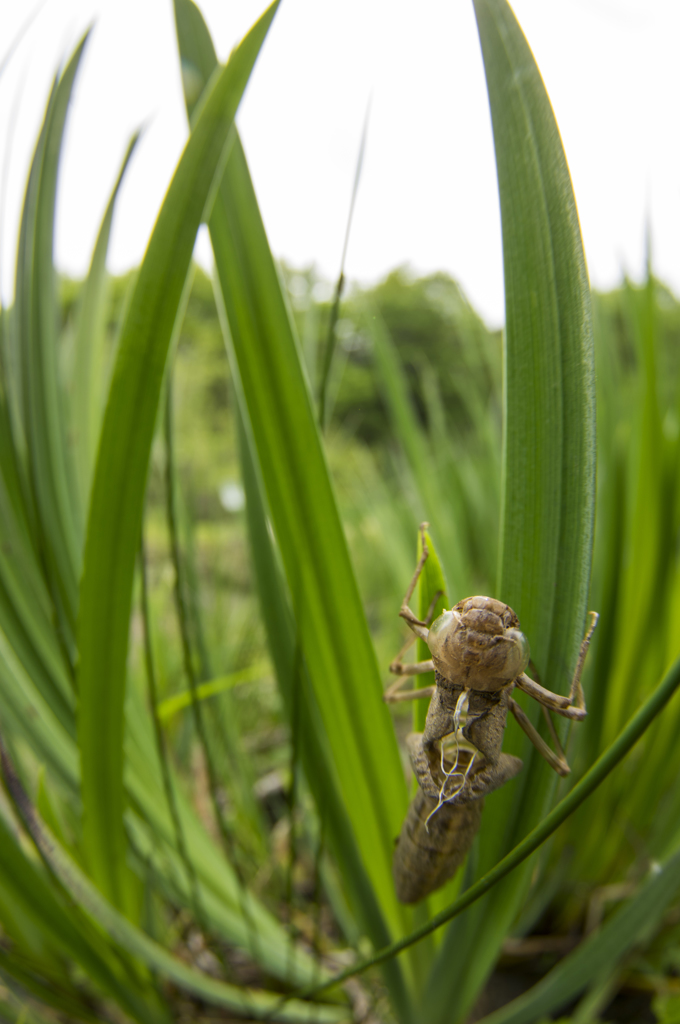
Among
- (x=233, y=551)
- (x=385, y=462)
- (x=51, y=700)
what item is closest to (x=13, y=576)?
(x=51, y=700)

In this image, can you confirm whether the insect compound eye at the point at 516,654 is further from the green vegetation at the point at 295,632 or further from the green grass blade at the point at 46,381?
the green grass blade at the point at 46,381

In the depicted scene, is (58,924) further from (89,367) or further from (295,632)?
(89,367)

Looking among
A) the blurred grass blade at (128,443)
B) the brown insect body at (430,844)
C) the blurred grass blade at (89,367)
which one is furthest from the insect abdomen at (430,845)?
the blurred grass blade at (89,367)

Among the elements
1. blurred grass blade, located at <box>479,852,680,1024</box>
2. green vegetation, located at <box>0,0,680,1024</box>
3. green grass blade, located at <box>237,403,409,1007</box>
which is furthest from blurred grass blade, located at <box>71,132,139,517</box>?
blurred grass blade, located at <box>479,852,680,1024</box>

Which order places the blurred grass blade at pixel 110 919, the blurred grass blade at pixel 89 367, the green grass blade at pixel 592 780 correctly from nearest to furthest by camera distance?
1. the green grass blade at pixel 592 780
2. the blurred grass blade at pixel 110 919
3. the blurred grass blade at pixel 89 367

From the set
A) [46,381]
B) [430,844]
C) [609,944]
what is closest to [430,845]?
Result: [430,844]

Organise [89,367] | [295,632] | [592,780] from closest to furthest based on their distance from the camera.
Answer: [592,780] < [295,632] < [89,367]

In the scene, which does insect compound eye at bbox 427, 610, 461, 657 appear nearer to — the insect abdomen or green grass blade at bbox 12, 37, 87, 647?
the insect abdomen
